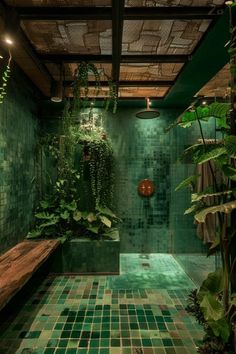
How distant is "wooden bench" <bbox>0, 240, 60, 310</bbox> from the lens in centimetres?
229

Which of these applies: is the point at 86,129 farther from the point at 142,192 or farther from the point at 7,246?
the point at 7,246

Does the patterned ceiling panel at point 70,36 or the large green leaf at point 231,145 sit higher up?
the patterned ceiling panel at point 70,36

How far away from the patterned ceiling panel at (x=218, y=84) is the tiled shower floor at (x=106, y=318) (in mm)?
3326

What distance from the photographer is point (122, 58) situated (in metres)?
3.38

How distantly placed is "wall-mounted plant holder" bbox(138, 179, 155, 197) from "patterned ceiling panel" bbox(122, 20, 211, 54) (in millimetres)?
2777

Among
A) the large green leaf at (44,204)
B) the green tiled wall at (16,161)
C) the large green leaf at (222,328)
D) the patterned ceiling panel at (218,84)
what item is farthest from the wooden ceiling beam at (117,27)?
the large green leaf at (44,204)

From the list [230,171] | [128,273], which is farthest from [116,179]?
[230,171]

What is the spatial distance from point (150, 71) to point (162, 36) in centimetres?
96

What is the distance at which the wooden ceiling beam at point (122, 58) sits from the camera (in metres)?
3.35

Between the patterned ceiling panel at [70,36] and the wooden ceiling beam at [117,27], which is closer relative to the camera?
the wooden ceiling beam at [117,27]

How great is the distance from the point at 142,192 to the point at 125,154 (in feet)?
2.98

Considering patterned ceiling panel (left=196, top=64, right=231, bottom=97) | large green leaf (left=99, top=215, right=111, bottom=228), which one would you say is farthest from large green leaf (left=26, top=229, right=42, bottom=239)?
patterned ceiling panel (left=196, top=64, right=231, bottom=97)

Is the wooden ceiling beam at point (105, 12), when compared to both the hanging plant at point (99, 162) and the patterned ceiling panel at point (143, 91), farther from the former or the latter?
the hanging plant at point (99, 162)

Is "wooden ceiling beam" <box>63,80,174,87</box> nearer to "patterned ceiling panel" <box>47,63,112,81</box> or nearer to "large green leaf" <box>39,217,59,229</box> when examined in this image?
"patterned ceiling panel" <box>47,63,112,81</box>
